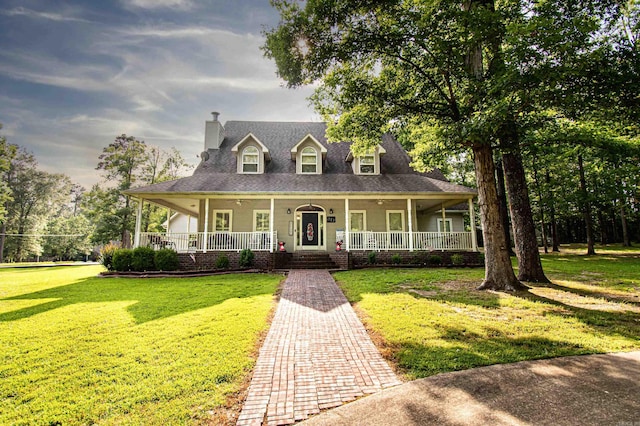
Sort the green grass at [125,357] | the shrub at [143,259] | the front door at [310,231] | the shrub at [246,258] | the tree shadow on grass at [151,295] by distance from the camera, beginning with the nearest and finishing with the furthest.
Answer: the green grass at [125,357], the tree shadow on grass at [151,295], the shrub at [143,259], the shrub at [246,258], the front door at [310,231]

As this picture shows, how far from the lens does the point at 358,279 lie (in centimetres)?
992

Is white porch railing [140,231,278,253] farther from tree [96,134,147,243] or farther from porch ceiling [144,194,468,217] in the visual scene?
tree [96,134,147,243]

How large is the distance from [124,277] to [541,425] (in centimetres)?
1334

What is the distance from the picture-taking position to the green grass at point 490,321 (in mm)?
3697

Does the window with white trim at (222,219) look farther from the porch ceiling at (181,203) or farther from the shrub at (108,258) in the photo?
the shrub at (108,258)

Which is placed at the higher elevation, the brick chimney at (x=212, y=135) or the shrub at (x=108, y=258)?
the brick chimney at (x=212, y=135)

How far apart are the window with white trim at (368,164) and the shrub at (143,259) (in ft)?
37.3

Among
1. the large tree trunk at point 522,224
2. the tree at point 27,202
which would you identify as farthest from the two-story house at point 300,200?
the tree at point 27,202

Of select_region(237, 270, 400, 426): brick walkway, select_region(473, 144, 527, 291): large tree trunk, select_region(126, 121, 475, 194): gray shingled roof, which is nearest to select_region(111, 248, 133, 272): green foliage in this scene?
select_region(126, 121, 475, 194): gray shingled roof

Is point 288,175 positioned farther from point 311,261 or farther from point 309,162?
point 311,261

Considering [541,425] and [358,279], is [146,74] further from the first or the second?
[541,425]

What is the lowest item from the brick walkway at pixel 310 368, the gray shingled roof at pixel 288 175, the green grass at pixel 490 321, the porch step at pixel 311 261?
the brick walkway at pixel 310 368

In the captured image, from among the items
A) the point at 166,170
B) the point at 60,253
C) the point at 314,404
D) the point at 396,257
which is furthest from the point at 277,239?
the point at 60,253

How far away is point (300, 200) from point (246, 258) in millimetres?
4746
